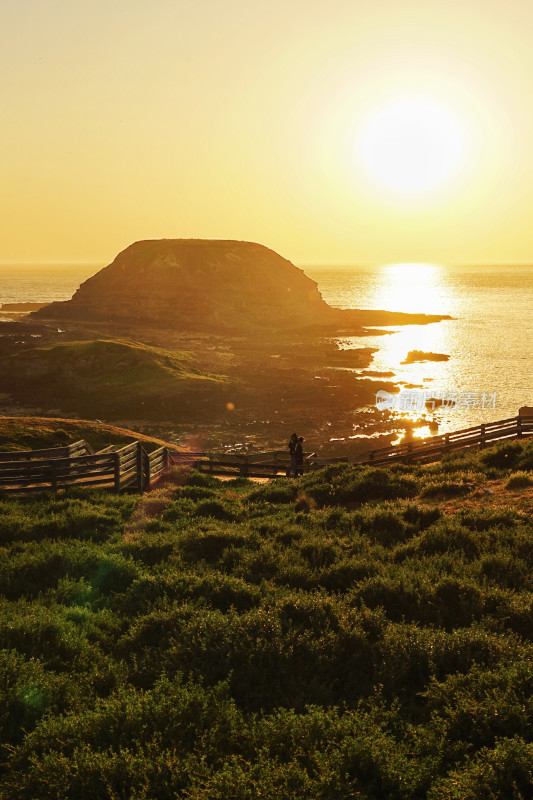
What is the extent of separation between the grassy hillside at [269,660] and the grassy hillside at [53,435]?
1497 cm

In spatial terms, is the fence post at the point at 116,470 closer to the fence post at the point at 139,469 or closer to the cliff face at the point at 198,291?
the fence post at the point at 139,469

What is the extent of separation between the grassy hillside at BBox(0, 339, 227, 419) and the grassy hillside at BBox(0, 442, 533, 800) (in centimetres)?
4134

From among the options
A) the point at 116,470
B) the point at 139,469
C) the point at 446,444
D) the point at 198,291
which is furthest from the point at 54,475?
the point at 198,291

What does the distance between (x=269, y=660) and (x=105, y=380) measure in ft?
178

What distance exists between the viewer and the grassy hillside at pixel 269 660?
550cm

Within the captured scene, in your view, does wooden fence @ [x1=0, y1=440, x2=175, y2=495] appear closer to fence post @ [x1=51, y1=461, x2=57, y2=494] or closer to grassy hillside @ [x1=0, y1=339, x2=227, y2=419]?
fence post @ [x1=51, y1=461, x2=57, y2=494]

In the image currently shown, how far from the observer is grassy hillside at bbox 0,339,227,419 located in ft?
178

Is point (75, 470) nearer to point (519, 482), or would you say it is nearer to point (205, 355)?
point (519, 482)


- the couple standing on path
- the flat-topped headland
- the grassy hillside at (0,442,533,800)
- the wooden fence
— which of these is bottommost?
the couple standing on path

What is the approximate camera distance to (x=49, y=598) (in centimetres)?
965

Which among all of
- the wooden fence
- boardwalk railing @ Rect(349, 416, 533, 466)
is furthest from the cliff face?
the wooden fence

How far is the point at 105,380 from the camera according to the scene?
59.0 m

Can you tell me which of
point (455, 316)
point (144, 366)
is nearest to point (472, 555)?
point (144, 366)

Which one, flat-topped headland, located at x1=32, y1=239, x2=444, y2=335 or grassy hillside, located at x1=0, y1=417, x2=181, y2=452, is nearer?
grassy hillside, located at x1=0, y1=417, x2=181, y2=452
